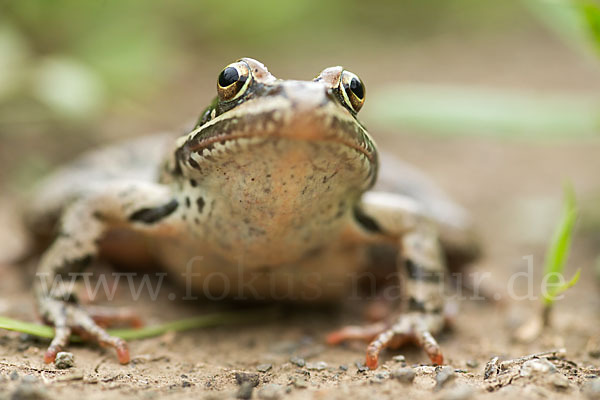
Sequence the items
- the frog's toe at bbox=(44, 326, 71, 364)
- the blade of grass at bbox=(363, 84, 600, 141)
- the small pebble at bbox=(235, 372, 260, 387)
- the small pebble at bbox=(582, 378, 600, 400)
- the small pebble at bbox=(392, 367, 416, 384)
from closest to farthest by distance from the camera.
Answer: the small pebble at bbox=(582, 378, 600, 400) < the small pebble at bbox=(392, 367, 416, 384) < the small pebble at bbox=(235, 372, 260, 387) < the frog's toe at bbox=(44, 326, 71, 364) < the blade of grass at bbox=(363, 84, 600, 141)

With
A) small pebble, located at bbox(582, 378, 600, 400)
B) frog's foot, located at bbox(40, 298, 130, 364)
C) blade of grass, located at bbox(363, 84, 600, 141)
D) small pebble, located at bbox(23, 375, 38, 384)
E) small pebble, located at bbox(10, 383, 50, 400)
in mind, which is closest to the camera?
small pebble, located at bbox(10, 383, 50, 400)

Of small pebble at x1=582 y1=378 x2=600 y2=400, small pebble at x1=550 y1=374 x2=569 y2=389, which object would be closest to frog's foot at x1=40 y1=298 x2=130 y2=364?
small pebble at x1=550 y1=374 x2=569 y2=389

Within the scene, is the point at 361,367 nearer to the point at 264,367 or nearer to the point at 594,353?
the point at 264,367

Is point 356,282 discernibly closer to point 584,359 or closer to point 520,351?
point 520,351

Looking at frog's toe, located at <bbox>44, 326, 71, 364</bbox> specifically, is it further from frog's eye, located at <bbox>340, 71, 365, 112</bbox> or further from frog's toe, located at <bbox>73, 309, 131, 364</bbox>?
frog's eye, located at <bbox>340, 71, 365, 112</bbox>

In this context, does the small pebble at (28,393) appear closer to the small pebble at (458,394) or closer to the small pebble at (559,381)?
the small pebble at (458,394)

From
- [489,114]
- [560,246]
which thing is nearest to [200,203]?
[560,246]

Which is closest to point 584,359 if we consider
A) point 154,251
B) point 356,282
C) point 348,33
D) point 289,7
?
point 356,282

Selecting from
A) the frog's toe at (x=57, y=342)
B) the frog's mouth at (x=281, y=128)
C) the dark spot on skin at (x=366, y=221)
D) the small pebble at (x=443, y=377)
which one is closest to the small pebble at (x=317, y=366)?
the small pebble at (x=443, y=377)
